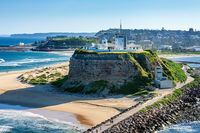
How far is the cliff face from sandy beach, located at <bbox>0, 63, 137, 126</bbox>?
2.34m

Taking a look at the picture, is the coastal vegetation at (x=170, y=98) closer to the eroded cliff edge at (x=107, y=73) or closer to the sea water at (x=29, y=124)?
the eroded cliff edge at (x=107, y=73)

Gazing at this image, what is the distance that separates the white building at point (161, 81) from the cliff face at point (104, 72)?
4.02ft

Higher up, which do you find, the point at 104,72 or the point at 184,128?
the point at 104,72

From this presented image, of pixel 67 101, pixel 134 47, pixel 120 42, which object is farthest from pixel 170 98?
pixel 120 42

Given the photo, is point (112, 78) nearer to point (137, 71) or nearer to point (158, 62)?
point (137, 71)

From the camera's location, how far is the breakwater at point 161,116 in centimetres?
2766

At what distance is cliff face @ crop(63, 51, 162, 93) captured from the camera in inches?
1770

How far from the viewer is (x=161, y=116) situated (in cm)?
3238

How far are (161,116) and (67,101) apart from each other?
13974 mm

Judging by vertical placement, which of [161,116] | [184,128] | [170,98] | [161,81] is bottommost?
[184,128]

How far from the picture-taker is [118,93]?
43438 millimetres

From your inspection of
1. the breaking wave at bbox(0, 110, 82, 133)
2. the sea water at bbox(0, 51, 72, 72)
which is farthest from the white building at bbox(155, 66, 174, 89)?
the sea water at bbox(0, 51, 72, 72)

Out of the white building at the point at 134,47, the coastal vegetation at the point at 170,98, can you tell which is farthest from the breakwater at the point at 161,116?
the white building at the point at 134,47

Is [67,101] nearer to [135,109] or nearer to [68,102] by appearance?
[68,102]
